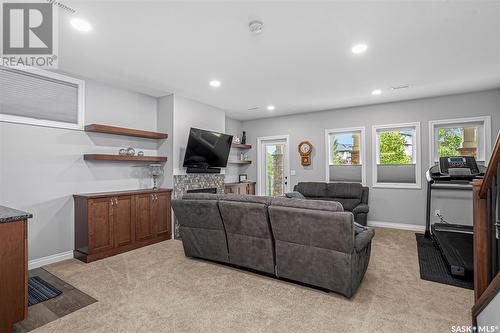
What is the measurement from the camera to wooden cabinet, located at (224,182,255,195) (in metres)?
6.30

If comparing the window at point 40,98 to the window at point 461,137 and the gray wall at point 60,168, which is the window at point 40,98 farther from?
the window at point 461,137

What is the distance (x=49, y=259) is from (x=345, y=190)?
211 inches

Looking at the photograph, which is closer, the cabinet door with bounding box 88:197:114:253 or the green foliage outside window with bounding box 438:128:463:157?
the cabinet door with bounding box 88:197:114:253

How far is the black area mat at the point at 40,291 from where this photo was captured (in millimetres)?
2545

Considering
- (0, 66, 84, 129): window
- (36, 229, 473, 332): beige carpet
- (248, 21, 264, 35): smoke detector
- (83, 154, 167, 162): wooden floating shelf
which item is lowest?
(36, 229, 473, 332): beige carpet

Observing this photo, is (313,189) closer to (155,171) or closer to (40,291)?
(155,171)

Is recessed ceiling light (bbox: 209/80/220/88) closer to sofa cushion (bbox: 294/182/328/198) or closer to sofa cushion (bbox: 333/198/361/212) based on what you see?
sofa cushion (bbox: 294/182/328/198)

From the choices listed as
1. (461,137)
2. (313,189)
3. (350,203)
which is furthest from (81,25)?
(461,137)

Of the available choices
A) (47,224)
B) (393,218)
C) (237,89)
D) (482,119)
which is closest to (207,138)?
(237,89)

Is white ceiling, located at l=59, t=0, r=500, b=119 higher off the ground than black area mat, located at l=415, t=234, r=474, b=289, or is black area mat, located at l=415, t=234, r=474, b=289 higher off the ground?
white ceiling, located at l=59, t=0, r=500, b=119

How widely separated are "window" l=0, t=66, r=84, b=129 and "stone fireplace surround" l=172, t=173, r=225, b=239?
1872 mm

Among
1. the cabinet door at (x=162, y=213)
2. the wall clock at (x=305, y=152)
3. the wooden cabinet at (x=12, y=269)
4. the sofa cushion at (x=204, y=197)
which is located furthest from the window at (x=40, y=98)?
the wall clock at (x=305, y=152)

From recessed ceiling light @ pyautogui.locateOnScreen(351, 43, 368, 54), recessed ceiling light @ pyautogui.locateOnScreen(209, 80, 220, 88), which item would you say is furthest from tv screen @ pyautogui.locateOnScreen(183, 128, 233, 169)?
recessed ceiling light @ pyautogui.locateOnScreen(351, 43, 368, 54)

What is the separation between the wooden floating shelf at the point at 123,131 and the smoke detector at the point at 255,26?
2.81 m
